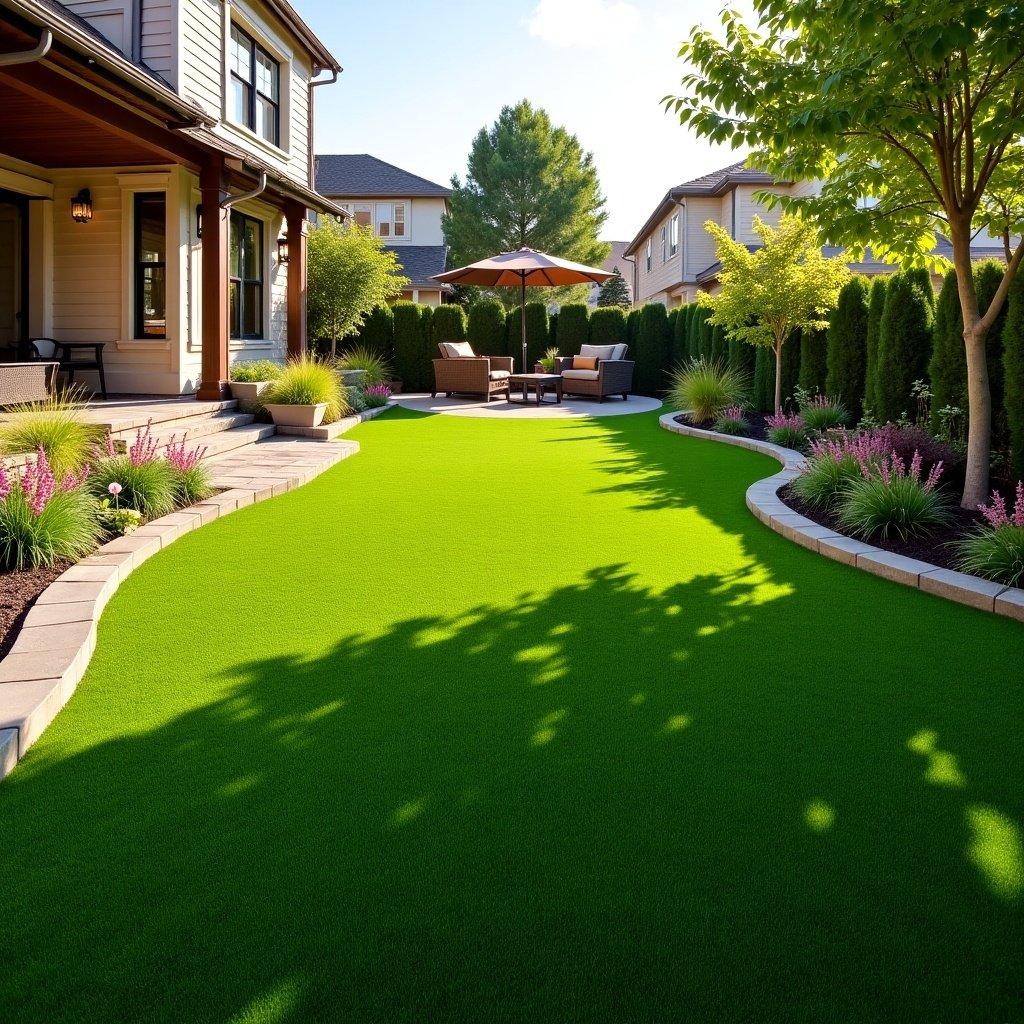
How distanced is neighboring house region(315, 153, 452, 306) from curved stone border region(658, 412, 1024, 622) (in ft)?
95.2

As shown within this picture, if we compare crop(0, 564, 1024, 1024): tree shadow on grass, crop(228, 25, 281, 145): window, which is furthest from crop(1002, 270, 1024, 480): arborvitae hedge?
crop(228, 25, 281, 145): window

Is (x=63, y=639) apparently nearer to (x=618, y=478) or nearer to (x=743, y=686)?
(x=743, y=686)

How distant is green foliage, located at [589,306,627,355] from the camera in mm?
20422

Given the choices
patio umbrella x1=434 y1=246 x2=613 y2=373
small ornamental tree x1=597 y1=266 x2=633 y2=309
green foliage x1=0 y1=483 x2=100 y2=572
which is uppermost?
small ornamental tree x1=597 y1=266 x2=633 y2=309

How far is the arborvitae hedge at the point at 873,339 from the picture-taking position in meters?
9.58

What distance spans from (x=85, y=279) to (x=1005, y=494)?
1094 cm

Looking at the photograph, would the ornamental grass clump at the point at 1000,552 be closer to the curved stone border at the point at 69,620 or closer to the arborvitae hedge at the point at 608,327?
the curved stone border at the point at 69,620

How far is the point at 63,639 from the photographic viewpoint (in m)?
3.67

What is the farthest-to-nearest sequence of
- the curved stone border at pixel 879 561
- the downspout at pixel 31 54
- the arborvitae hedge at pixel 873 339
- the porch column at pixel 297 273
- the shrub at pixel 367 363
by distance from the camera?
the shrub at pixel 367 363
the porch column at pixel 297 273
the arborvitae hedge at pixel 873 339
the downspout at pixel 31 54
the curved stone border at pixel 879 561

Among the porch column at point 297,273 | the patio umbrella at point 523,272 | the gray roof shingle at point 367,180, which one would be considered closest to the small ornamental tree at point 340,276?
the porch column at point 297,273

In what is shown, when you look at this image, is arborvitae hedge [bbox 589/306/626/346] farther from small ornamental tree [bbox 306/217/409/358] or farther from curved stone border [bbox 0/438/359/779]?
curved stone border [bbox 0/438/359/779]

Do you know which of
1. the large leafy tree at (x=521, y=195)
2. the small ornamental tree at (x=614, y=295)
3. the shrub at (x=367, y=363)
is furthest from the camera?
the small ornamental tree at (x=614, y=295)

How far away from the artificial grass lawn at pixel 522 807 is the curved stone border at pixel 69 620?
0.11m

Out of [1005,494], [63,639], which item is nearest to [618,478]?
[1005,494]
